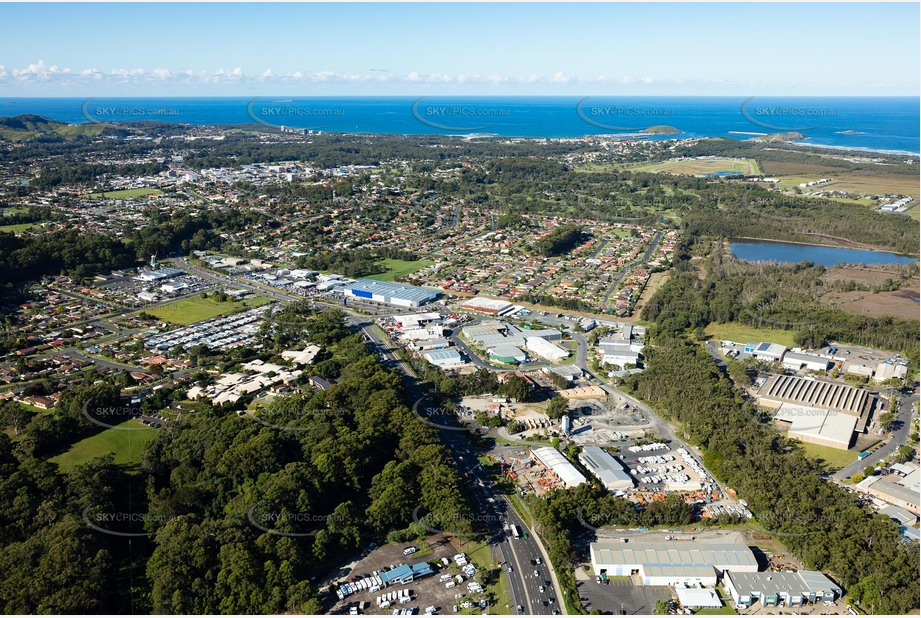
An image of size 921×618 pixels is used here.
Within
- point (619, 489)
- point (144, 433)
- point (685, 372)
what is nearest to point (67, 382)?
point (144, 433)

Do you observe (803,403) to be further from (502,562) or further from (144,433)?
(144,433)

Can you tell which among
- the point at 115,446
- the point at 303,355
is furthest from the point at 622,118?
the point at 115,446

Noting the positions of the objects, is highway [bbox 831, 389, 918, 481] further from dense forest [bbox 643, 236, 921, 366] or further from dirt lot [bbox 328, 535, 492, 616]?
dirt lot [bbox 328, 535, 492, 616]

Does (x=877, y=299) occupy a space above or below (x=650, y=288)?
above

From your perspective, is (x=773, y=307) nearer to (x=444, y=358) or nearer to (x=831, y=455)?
(x=831, y=455)

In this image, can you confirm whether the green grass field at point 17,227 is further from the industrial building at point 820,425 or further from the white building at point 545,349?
the industrial building at point 820,425

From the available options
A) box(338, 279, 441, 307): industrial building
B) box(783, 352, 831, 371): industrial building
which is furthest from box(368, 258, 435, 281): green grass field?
box(783, 352, 831, 371): industrial building

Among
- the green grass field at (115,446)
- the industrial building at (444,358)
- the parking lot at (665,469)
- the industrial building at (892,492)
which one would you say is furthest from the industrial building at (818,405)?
the green grass field at (115,446)

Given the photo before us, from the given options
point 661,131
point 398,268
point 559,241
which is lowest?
point 398,268
